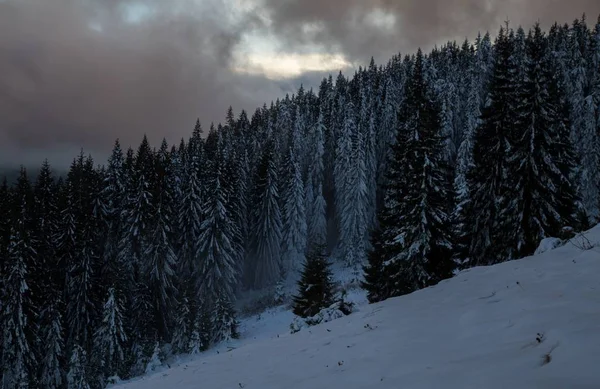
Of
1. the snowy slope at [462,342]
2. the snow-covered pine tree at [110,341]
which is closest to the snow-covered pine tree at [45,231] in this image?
the snow-covered pine tree at [110,341]

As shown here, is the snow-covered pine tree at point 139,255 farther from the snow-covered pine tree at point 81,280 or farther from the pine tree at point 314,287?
the pine tree at point 314,287

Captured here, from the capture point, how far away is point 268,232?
53.4 m

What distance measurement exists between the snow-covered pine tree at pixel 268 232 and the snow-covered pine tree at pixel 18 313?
26.7 meters

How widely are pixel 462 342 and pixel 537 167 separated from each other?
19.0 m

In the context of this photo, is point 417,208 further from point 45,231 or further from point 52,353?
point 45,231

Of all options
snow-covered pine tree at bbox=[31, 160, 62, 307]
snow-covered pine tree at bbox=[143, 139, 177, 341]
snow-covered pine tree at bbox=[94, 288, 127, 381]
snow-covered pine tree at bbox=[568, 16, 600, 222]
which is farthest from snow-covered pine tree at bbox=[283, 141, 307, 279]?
snow-covered pine tree at bbox=[568, 16, 600, 222]

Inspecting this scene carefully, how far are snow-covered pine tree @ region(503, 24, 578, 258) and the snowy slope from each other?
12504 mm

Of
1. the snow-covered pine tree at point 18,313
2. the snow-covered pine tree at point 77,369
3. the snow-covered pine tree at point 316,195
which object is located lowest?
the snow-covered pine tree at point 77,369

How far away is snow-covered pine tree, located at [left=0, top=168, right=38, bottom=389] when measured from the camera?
32.2m

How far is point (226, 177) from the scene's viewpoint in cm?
4812

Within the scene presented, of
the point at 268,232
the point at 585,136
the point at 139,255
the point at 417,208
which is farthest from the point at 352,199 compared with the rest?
the point at 417,208

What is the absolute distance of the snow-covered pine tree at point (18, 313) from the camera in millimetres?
32219

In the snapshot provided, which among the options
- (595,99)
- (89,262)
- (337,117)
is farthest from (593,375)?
(337,117)

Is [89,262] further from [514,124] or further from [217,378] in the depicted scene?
[514,124]
